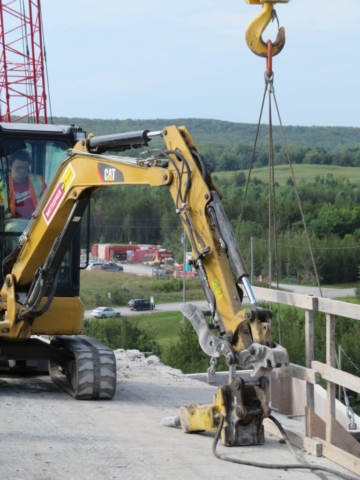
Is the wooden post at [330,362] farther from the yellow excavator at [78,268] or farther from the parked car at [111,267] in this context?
the parked car at [111,267]

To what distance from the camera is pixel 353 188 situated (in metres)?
115

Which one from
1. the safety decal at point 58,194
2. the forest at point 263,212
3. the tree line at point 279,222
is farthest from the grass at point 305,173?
the safety decal at point 58,194

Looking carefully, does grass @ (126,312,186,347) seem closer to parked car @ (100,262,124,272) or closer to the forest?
the forest

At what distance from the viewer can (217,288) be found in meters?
8.64

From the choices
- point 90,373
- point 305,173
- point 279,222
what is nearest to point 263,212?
point 279,222

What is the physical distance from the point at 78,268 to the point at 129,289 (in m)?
75.2

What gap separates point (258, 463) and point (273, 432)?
1.32 meters

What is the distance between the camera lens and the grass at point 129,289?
82812 millimetres

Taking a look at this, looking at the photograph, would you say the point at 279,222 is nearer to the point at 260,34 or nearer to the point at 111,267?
the point at 111,267

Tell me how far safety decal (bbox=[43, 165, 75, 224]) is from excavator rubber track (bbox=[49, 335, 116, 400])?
1.67 meters

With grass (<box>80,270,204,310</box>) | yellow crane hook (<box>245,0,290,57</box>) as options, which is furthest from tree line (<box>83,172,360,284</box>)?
yellow crane hook (<box>245,0,290,57</box>)

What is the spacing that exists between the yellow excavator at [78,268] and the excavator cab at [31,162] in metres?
0.01

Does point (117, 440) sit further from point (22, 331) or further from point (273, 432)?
point (22, 331)

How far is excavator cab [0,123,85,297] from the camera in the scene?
38.3 ft
